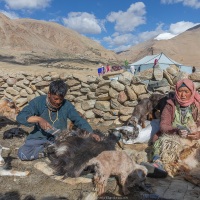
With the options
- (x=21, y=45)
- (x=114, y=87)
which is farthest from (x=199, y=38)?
(x=114, y=87)

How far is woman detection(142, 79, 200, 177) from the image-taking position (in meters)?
3.80

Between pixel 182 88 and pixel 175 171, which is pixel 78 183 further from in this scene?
pixel 182 88

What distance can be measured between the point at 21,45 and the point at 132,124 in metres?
31.8

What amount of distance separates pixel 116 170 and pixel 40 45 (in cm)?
3748

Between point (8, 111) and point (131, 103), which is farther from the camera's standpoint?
point (8, 111)

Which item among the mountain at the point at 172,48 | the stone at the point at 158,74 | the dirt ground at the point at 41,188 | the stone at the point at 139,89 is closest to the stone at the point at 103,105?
the stone at the point at 139,89

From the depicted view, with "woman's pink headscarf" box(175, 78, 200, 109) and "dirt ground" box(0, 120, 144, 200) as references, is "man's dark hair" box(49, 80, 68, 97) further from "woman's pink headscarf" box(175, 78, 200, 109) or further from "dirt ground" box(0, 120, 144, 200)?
"woman's pink headscarf" box(175, 78, 200, 109)

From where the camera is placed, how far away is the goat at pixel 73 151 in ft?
10.8

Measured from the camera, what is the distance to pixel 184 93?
4.06m

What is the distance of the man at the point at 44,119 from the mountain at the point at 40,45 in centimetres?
1693

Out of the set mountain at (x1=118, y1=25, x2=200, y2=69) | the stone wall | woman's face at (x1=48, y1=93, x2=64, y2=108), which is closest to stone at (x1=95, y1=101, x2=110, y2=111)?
the stone wall

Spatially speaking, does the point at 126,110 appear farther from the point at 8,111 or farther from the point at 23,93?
the point at 23,93

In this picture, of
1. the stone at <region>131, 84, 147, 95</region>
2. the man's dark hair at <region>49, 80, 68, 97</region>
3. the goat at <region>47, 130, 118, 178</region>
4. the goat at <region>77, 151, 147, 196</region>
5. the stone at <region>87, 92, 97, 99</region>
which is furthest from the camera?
the stone at <region>87, 92, 97, 99</region>

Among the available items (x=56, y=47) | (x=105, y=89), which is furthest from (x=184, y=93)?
(x=56, y=47)
